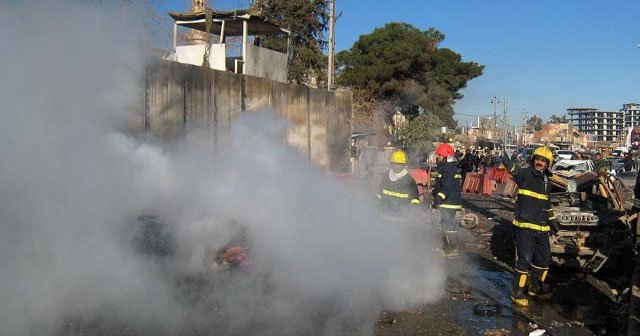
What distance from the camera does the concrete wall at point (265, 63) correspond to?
1685 cm

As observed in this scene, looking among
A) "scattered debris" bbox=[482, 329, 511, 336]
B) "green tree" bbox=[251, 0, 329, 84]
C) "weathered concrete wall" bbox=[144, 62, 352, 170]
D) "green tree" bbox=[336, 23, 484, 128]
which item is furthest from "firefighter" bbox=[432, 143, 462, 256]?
"green tree" bbox=[336, 23, 484, 128]

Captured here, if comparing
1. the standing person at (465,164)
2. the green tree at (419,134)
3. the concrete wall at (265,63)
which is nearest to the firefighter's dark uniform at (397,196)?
the concrete wall at (265,63)

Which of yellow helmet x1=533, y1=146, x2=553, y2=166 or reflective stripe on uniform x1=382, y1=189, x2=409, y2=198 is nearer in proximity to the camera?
yellow helmet x1=533, y1=146, x2=553, y2=166

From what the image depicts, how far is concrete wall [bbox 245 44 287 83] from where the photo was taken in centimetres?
1685

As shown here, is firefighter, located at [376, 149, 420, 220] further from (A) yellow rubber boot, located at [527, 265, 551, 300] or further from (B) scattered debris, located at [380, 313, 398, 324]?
(B) scattered debris, located at [380, 313, 398, 324]

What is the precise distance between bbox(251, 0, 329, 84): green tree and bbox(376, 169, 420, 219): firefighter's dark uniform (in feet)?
68.7

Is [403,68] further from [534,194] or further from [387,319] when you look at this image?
[387,319]

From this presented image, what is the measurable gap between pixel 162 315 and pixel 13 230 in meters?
1.50

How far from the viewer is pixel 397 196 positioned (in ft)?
23.4

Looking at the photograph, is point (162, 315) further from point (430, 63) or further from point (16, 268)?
point (430, 63)

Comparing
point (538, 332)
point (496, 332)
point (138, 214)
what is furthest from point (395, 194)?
point (138, 214)

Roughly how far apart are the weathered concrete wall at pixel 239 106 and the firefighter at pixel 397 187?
7.33 ft

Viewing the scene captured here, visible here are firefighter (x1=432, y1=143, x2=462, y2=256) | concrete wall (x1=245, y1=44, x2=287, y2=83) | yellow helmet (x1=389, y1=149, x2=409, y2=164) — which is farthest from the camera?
concrete wall (x1=245, y1=44, x2=287, y2=83)

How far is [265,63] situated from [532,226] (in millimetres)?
12914
